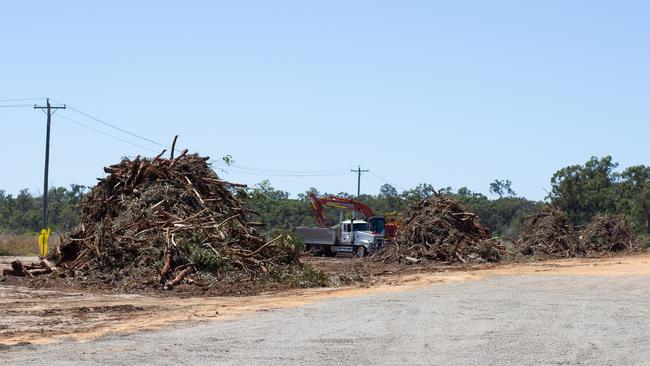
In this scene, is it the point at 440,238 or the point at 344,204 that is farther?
the point at 344,204

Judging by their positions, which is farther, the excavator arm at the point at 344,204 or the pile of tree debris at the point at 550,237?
the excavator arm at the point at 344,204

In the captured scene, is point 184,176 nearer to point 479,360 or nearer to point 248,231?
point 248,231

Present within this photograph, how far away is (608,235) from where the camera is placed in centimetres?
5047

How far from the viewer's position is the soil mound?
25031 mm

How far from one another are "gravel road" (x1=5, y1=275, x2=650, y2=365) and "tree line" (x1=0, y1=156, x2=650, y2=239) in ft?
63.0

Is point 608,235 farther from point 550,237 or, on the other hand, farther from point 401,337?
point 401,337

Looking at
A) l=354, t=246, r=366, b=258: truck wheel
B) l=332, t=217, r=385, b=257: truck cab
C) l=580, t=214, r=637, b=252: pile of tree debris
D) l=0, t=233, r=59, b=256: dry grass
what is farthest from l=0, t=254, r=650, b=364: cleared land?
l=580, t=214, r=637, b=252: pile of tree debris

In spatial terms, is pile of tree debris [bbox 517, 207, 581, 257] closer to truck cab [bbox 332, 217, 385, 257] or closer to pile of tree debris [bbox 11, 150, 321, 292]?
truck cab [bbox 332, 217, 385, 257]

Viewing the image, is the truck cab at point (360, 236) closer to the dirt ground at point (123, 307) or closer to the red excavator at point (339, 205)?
the red excavator at point (339, 205)

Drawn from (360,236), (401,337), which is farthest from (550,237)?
(401,337)

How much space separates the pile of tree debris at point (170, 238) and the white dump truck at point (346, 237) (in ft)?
69.3

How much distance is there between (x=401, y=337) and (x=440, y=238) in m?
28.4

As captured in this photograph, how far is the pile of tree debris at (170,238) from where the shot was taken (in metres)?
25.0

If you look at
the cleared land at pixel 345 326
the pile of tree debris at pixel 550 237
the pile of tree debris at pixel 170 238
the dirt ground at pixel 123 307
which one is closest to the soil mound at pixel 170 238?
the pile of tree debris at pixel 170 238
